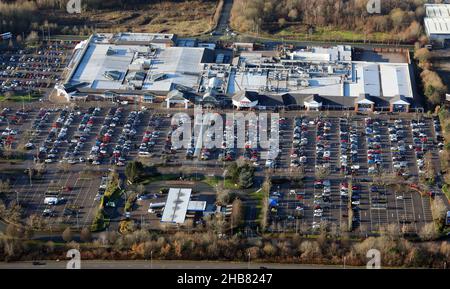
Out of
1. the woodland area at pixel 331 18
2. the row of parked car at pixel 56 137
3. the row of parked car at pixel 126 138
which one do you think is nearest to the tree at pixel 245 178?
the row of parked car at pixel 126 138

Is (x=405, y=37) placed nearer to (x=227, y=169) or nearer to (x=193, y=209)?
(x=227, y=169)

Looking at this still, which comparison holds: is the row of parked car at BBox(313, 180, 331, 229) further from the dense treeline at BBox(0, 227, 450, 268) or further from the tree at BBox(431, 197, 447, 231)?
the tree at BBox(431, 197, 447, 231)

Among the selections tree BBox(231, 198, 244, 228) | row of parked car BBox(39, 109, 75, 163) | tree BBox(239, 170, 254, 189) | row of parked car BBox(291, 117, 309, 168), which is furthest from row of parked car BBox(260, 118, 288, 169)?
row of parked car BBox(39, 109, 75, 163)

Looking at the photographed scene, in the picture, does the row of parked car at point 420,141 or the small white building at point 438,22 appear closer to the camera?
the row of parked car at point 420,141

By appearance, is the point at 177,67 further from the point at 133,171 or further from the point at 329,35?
the point at 329,35

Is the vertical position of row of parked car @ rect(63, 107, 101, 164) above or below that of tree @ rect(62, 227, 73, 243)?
above

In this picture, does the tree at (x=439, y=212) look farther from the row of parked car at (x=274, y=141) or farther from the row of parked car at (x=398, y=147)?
the row of parked car at (x=274, y=141)

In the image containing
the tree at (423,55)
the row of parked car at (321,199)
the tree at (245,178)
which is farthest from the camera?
the tree at (423,55)

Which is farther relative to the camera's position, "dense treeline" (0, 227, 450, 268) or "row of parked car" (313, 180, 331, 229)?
"row of parked car" (313, 180, 331, 229)
